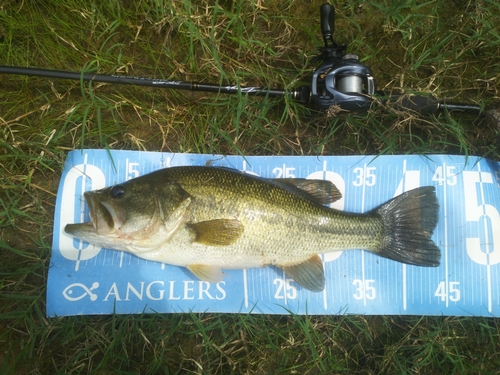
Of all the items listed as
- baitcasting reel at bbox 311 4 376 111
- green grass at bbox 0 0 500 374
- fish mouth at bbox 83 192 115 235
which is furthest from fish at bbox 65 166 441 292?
baitcasting reel at bbox 311 4 376 111

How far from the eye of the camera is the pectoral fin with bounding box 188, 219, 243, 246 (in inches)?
88.0

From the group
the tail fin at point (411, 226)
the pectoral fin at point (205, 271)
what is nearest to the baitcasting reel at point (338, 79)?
the tail fin at point (411, 226)

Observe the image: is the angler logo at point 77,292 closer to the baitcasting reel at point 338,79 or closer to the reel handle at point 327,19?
the baitcasting reel at point 338,79

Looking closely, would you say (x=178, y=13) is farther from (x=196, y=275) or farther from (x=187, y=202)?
(x=196, y=275)

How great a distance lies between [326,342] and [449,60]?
8.11 ft

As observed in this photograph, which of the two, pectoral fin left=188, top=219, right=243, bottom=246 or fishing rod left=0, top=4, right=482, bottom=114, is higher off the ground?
fishing rod left=0, top=4, right=482, bottom=114

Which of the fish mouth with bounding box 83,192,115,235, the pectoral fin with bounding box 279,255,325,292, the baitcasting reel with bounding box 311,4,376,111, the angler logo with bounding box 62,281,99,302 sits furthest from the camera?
the angler logo with bounding box 62,281,99,302

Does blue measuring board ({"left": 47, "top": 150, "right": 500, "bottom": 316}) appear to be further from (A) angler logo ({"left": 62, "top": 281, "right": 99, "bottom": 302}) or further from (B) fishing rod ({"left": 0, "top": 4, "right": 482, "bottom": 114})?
(B) fishing rod ({"left": 0, "top": 4, "right": 482, "bottom": 114})

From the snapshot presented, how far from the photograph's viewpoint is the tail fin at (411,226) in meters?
2.52

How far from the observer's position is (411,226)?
2.55 m

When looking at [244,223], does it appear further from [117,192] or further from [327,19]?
[327,19]

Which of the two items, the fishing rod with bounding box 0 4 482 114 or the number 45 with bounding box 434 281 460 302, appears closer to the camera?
the fishing rod with bounding box 0 4 482 114

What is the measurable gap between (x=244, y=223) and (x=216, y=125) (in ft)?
2.94

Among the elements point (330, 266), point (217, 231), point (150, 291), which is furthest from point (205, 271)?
point (330, 266)
